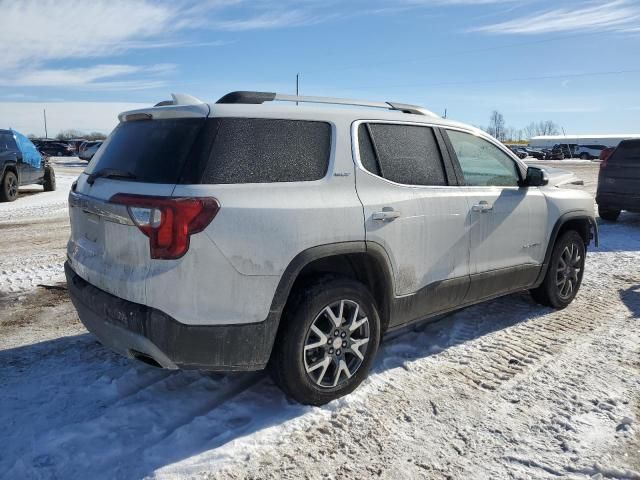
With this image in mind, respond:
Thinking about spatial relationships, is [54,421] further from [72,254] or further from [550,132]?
[550,132]

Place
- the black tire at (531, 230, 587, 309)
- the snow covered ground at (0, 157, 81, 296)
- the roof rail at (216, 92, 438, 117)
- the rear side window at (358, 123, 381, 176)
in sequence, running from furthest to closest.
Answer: the snow covered ground at (0, 157, 81, 296)
the black tire at (531, 230, 587, 309)
the rear side window at (358, 123, 381, 176)
the roof rail at (216, 92, 438, 117)

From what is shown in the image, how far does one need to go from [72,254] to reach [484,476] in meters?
2.84

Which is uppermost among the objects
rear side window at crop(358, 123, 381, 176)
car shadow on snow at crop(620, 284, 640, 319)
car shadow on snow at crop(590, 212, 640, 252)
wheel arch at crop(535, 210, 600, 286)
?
rear side window at crop(358, 123, 381, 176)

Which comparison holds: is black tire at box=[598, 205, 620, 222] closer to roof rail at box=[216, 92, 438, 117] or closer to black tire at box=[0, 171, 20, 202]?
roof rail at box=[216, 92, 438, 117]

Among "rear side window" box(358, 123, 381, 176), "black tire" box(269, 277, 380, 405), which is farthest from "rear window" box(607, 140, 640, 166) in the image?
"black tire" box(269, 277, 380, 405)

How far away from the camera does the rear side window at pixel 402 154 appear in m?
3.65

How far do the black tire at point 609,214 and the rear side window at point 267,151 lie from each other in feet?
32.1

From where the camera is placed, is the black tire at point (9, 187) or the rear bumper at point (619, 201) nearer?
the rear bumper at point (619, 201)

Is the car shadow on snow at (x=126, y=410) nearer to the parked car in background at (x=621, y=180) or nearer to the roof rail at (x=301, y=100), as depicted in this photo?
the roof rail at (x=301, y=100)

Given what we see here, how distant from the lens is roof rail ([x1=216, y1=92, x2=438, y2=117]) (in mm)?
3410

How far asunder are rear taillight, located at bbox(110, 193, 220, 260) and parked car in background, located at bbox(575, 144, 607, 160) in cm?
6536

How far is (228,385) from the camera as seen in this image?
12.0 feet

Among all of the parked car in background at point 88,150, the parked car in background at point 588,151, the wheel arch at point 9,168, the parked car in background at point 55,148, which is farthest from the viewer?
the parked car in background at point 588,151

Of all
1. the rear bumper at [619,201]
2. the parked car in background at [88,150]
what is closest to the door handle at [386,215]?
the rear bumper at [619,201]
